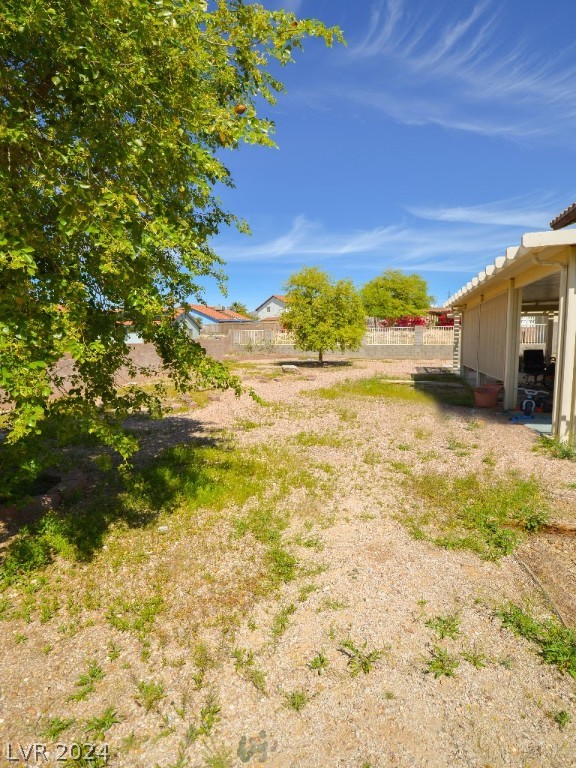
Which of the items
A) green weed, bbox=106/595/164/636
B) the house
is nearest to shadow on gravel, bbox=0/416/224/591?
green weed, bbox=106/595/164/636

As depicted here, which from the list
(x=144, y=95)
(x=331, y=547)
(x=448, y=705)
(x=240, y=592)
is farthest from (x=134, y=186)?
(x=448, y=705)

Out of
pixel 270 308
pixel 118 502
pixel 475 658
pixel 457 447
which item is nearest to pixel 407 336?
pixel 457 447

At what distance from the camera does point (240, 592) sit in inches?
146

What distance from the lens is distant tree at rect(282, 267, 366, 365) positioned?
21.5 metres

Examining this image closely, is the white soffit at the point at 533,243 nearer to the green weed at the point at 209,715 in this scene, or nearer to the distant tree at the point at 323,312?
the green weed at the point at 209,715

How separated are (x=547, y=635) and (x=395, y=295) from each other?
54610 millimetres

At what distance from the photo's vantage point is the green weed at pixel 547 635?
277cm

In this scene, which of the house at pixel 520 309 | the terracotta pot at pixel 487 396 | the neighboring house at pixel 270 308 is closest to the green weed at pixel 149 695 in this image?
the house at pixel 520 309

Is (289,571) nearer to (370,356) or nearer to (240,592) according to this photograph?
(240,592)

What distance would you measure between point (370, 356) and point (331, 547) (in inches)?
1025

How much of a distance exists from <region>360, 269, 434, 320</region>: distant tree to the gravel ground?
4976 centimetres

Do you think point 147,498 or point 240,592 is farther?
point 147,498

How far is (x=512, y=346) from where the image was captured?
34.9 feet

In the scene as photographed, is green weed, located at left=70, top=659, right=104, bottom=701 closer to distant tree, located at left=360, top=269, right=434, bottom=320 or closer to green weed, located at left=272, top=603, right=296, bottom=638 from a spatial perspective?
green weed, located at left=272, top=603, right=296, bottom=638
